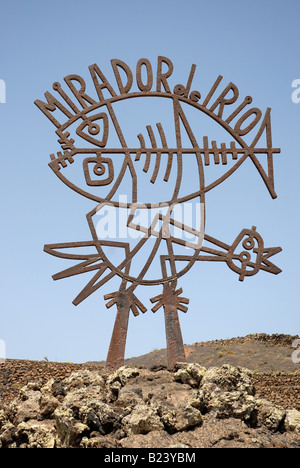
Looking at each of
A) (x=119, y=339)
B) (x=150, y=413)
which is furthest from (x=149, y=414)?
(x=119, y=339)

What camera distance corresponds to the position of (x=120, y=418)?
686 centimetres

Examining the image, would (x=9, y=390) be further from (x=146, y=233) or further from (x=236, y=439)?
(x=236, y=439)

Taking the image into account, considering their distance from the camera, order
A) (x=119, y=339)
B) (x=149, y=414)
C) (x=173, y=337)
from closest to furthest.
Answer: (x=149, y=414), (x=119, y=339), (x=173, y=337)

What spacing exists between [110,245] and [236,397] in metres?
3.56

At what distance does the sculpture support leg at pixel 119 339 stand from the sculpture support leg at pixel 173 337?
0.64 metres

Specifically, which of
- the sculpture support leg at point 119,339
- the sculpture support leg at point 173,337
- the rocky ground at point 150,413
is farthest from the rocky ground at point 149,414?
the sculpture support leg at point 173,337

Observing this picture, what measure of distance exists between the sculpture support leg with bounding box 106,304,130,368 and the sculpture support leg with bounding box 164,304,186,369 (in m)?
0.64

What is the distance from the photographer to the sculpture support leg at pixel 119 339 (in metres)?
9.55

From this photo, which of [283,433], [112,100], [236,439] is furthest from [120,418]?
[112,100]

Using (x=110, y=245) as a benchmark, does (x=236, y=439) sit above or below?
below

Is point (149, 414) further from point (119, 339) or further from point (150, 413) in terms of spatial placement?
point (119, 339)

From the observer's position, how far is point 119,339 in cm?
959

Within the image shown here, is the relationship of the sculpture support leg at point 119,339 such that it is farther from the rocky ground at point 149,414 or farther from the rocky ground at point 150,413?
the rocky ground at point 149,414

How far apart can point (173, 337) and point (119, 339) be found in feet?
2.70
